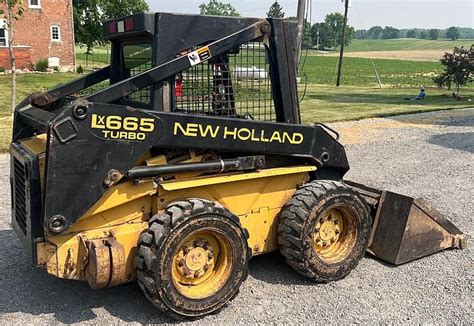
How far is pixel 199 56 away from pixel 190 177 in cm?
94

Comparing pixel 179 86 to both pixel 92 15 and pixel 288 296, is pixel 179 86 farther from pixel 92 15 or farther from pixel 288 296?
pixel 92 15

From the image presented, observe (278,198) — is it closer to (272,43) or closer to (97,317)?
(272,43)

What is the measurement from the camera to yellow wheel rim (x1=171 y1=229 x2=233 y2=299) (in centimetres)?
397

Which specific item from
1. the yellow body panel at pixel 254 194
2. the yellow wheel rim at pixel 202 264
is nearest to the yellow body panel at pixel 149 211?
the yellow body panel at pixel 254 194

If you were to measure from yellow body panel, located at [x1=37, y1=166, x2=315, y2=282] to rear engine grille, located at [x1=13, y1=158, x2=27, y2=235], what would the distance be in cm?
53

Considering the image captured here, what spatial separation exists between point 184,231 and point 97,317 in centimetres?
99

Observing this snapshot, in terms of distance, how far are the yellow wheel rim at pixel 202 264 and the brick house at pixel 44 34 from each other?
33943mm

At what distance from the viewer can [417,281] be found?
4.79 m

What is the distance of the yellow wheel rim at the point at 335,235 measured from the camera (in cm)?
471

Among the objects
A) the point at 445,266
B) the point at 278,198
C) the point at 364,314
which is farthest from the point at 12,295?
the point at 445,266

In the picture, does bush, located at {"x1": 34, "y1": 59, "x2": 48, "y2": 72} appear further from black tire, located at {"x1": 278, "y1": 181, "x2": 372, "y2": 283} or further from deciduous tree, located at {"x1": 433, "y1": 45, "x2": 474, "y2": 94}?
black tire, located at {"x1": 278, "y1": 181, "x2": 372, "y2": 283}

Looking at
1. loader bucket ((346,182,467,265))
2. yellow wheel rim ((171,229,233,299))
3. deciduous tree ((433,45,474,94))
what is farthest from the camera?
deciduous tree ((433,45,474,94))

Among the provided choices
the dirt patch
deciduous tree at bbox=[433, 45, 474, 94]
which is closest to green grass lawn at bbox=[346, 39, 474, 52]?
deciduous tree at bbox=[433, 45, 474, 94]

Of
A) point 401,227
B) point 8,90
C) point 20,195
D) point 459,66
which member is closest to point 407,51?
point 459,66
